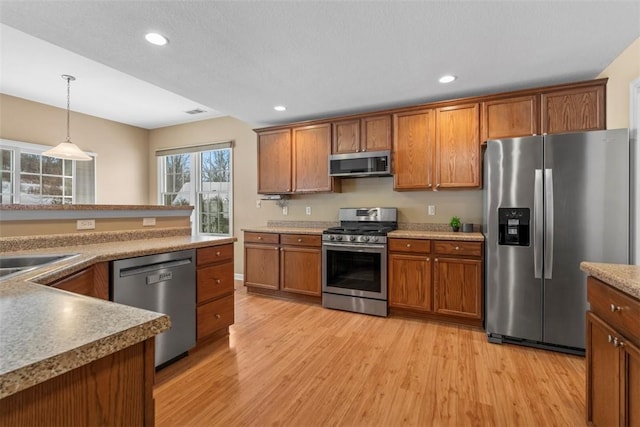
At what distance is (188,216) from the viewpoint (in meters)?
3.03

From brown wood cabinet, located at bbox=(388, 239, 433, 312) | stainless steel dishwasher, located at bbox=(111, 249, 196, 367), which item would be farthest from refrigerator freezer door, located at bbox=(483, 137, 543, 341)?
stainless steel dishwasher, located at bbox=(111, 249, 196, 367)

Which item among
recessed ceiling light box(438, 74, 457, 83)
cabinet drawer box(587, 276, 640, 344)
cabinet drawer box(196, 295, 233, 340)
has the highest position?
recessed ceiling light box(438, 74, 457, 83)

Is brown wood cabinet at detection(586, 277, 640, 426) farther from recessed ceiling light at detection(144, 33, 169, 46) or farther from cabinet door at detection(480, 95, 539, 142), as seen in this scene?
recessed ceiling light at detection(144, 33, 169, 46)

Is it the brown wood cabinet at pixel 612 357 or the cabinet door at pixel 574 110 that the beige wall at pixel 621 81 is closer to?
the cabinet door at pixel 574 110

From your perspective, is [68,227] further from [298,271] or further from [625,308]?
[625,308]

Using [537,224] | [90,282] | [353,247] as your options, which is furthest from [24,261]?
[537,224]

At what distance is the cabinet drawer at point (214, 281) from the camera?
2432 mm

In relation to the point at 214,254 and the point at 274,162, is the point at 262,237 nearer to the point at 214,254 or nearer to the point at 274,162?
the point at 274,162

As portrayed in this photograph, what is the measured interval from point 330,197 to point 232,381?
2.64 m

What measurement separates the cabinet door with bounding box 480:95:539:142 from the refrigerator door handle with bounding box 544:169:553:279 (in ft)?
2.24

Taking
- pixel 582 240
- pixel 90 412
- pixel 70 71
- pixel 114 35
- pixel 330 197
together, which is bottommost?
pixel 90 412

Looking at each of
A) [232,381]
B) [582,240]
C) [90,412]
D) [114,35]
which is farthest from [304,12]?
[582,240]

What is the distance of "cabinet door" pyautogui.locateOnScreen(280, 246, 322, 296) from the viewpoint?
360 centimetres

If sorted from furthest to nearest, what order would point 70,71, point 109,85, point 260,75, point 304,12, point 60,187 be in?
point 60,187
point 109,85
point 70,71
point 260,75
point 304,12
